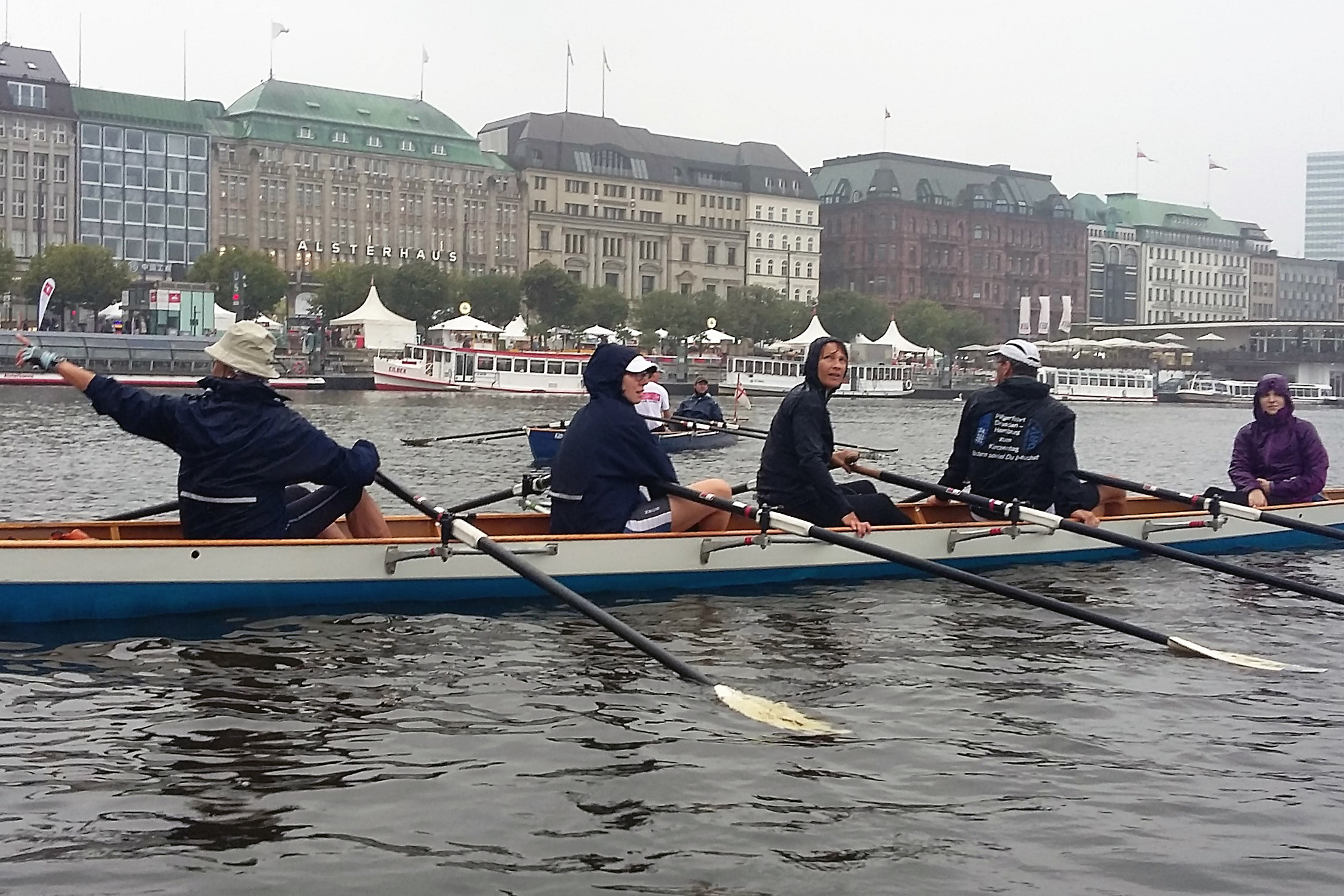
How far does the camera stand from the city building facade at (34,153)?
10944 cm

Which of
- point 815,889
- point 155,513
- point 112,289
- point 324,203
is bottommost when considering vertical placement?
point 815,889

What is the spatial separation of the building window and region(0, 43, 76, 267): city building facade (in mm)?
43

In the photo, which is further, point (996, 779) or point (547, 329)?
point (547, 329)

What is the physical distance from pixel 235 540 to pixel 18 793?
3.71 m

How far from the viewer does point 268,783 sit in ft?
27.0

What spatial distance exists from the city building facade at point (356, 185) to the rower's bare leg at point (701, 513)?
356ft

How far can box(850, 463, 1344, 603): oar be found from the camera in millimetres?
13305

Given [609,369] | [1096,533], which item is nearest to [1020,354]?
[1096,533]

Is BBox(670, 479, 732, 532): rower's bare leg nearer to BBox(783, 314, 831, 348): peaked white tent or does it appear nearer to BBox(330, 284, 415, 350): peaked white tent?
BBox(330, 284, 415, 350): peaked white tent

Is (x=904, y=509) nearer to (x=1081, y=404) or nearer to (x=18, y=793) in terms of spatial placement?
(x=18, y=793)

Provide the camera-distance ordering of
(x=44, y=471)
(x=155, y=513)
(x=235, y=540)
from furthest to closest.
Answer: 1. (x=44, y=471)
2. (x=155, y=513)
3. (x=235, y=540)

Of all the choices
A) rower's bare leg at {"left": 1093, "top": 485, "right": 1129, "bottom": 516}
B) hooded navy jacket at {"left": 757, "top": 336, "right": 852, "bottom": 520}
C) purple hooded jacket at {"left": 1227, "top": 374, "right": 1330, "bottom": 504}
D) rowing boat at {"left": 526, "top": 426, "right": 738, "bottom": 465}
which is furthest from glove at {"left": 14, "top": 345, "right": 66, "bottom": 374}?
purple hooded jacket at {"left": 1227, "top": 374, "right": 1330, "bottom": 504}

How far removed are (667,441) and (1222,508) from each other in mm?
18625

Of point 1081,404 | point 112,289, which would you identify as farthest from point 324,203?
→ point 1081,404
